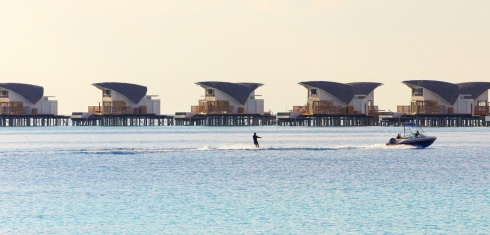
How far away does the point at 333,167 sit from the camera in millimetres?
63781

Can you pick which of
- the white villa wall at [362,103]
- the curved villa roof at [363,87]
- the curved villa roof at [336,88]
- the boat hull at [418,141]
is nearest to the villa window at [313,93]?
the curved villa roof at [336,88]

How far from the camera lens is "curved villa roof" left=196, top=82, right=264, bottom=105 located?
181 m

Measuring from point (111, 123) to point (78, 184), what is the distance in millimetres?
146701

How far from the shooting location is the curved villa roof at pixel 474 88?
179 metres

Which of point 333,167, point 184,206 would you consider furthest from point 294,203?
point 333,167

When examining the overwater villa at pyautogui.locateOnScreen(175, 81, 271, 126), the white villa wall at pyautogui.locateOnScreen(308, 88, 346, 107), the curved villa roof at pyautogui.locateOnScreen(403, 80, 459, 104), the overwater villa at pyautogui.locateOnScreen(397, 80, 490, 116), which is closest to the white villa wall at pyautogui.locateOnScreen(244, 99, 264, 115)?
the overwater villa at pyautogui.locateOnScreen(175, 81, 271, 126)

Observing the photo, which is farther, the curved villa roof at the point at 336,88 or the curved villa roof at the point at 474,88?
the curved villa roof at the point at 474,88

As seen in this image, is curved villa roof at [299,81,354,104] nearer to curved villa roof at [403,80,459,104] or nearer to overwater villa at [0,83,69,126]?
curved villa roof at [403,80,459,104]

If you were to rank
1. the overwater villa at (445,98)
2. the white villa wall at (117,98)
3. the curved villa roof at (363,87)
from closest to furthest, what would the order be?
the overwater villa at (445,98) → the curved villa roof at (363,87) → the white villa wall at (117,98)

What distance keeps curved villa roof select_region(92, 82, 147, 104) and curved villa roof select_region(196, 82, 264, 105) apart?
13.4 metres

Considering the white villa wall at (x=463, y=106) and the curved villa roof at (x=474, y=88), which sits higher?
the curved villa roof at (x=474, y=88)

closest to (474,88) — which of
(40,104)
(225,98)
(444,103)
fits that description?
(444,103)

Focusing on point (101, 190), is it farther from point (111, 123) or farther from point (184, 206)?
point (111, 123)

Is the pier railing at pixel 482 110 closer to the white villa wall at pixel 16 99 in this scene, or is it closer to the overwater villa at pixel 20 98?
the overwater villa at pixel 20 98
